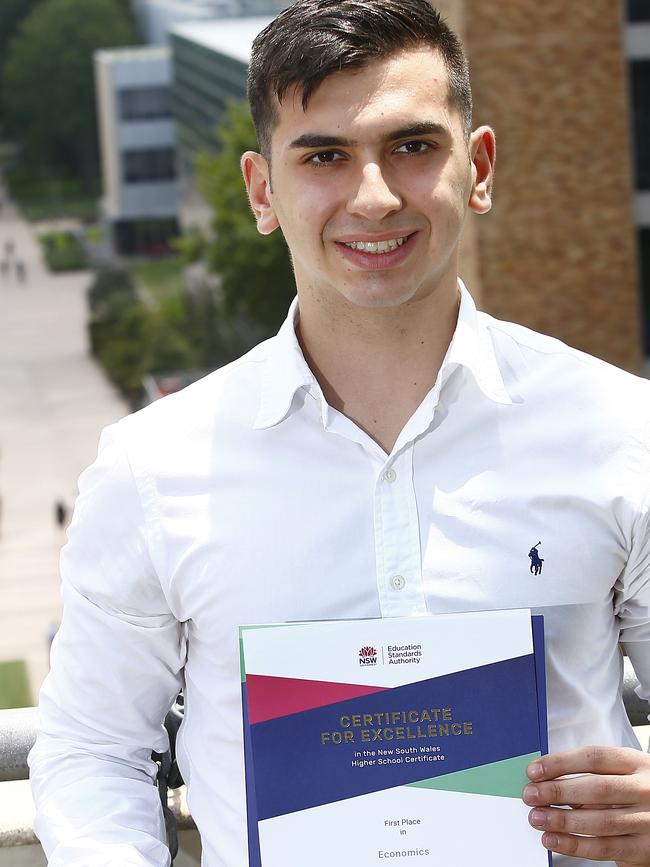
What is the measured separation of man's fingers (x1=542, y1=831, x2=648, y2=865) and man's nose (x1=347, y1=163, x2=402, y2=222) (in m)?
Result: 1.10

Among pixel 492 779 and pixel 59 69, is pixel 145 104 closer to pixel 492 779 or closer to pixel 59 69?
pixel 59 69

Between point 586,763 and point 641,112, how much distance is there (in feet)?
67.2

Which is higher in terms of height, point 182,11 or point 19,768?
point 182,11

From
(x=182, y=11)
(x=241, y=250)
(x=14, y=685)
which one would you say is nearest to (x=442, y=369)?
(x=14, y=685)

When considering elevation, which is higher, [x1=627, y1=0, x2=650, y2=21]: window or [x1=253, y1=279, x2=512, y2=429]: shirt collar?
[x1=627, y1=0, x2=650, y2=21]: window

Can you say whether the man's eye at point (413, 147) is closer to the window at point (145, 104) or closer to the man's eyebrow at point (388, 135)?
the man's eyebrow at point (388, 135)

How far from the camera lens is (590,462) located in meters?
2.47

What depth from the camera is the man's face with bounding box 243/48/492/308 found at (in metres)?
2.40

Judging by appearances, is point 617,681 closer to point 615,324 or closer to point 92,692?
point 92,692

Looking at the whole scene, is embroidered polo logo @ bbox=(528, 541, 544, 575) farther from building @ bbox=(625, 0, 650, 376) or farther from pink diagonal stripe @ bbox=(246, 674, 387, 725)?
building @ bbox=(625, 0, 650, 376)

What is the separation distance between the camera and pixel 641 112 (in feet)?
70.4

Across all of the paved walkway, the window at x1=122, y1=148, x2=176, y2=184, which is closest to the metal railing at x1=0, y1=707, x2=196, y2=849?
the paved walkway

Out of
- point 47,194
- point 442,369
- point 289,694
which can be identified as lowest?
point 289,694

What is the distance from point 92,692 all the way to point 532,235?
19361mm
